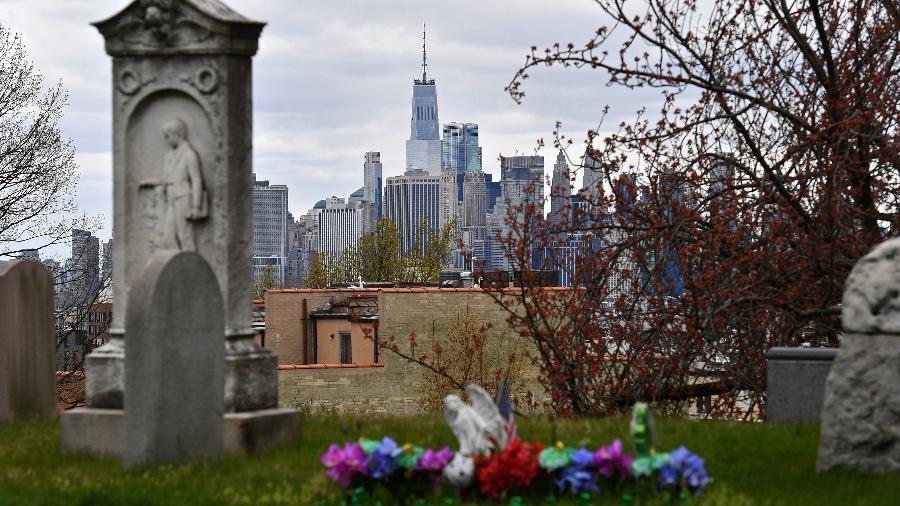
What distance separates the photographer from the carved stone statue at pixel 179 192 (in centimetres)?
1221

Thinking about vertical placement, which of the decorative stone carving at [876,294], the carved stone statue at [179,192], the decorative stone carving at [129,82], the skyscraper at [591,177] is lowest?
the decorative stone carving at [876,294]

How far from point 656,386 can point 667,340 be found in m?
1.11

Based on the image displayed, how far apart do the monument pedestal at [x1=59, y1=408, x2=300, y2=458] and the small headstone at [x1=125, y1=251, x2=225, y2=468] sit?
0.79m

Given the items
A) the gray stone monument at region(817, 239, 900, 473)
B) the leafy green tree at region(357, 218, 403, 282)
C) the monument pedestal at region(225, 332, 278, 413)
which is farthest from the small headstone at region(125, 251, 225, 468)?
the leafy green tree at region(357, 218, 403, 282)

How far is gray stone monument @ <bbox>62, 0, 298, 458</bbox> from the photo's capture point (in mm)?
12102

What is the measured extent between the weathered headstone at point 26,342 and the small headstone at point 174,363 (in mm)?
4531

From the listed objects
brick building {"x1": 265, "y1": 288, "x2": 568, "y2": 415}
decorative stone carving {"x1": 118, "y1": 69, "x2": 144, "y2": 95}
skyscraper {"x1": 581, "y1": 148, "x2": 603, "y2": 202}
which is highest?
decorative stone carving {"x1": 118, "y1": 69, "x2": 144, "y2": 95}

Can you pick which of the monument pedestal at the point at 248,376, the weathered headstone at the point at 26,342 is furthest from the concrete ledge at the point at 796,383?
the weathered headstone at the point at 26,342

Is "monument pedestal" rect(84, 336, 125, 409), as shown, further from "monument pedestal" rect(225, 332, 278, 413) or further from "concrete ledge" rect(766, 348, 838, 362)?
"concrete ledge" rect(766, 348, 838, 362)

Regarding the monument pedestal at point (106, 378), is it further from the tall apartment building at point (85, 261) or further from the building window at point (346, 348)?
the building window at point (346, 348)

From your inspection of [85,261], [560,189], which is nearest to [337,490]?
[560,189]

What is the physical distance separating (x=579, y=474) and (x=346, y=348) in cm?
4566

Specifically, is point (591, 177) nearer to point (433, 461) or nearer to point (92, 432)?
point (92, 432)

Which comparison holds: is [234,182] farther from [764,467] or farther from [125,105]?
[764,467]
